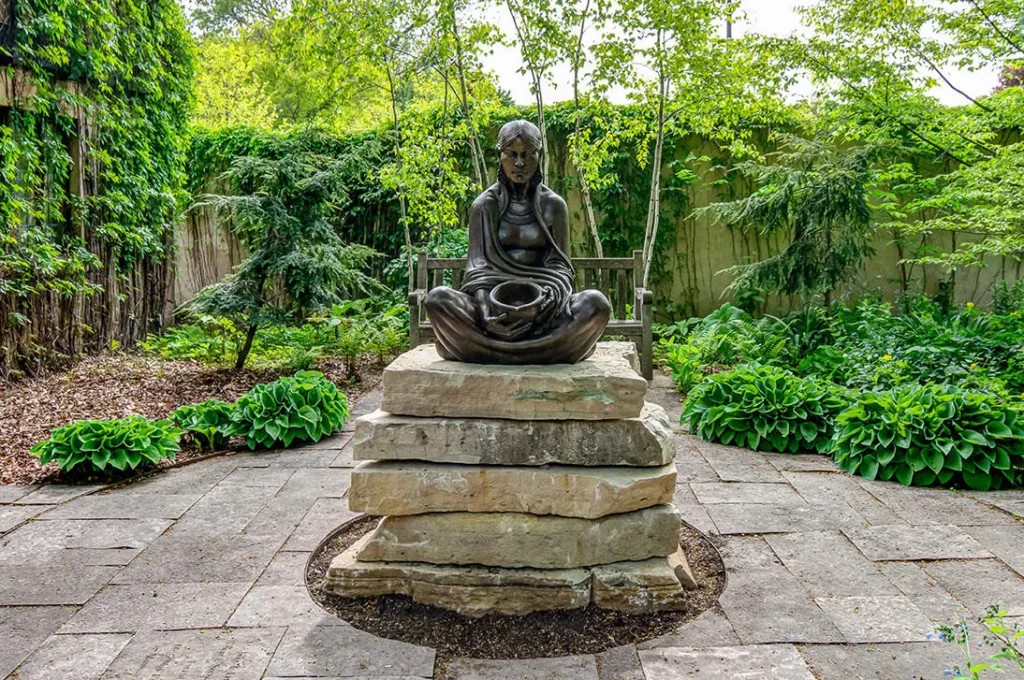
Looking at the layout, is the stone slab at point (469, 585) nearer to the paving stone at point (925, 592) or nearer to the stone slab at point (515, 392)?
the stone slab at point (515, 392)

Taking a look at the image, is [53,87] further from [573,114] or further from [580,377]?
[580,377]

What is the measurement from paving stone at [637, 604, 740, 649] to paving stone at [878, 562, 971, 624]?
652mm

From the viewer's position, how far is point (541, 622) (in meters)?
2.24

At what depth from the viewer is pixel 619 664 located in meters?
1.98

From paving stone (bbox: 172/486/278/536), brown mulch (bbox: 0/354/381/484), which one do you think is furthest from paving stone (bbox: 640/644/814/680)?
brown mulch (bbox: 0/354/381/484)

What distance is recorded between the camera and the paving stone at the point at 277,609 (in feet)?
7.22

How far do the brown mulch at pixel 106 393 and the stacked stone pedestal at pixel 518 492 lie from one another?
2267mm

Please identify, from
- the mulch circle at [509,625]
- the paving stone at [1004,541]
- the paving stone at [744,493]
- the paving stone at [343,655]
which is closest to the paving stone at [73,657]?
the paving stone at [343,655]

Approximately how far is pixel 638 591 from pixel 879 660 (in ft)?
2.36

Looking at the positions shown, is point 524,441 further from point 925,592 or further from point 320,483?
point 320,483

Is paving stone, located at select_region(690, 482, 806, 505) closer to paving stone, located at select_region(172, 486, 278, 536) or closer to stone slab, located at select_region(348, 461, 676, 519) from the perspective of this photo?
stone slab, located at select_region(348, 461, 676, 519)

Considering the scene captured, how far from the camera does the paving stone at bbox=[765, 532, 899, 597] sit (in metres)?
2.38

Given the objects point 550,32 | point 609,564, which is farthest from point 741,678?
point 550,32

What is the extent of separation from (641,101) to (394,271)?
3.35 metres
